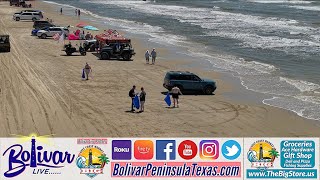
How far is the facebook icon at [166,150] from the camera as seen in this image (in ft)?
46.6

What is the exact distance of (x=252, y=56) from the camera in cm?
4806

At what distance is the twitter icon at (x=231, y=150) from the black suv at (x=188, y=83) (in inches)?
634

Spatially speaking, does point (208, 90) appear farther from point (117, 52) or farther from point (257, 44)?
point (257, 44)

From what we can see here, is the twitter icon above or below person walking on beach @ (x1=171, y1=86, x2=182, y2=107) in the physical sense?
above

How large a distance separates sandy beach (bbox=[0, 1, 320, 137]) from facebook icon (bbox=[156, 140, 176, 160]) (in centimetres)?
752

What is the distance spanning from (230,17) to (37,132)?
239 ft

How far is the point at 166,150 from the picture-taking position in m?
14.2

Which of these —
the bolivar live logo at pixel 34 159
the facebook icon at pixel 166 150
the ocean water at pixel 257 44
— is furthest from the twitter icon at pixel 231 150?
the ocean water at pixel 257 44

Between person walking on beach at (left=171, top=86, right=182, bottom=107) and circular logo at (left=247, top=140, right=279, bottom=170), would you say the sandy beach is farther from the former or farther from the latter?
circular logo at (left=247, top=140, right=279, bottom=170)

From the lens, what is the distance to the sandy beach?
22.8 metres

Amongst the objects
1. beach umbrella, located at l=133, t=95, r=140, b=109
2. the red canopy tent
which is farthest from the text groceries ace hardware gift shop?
the red canopy tent

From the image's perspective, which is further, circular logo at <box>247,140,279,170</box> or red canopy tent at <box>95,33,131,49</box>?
red canopy tent at <box>95,33,131,49</box>

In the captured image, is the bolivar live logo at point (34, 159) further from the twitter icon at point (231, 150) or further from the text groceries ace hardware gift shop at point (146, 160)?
the twitter icon at point (231, 150)

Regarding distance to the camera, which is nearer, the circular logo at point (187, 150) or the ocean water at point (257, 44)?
the circular logo at point (187, 150)
